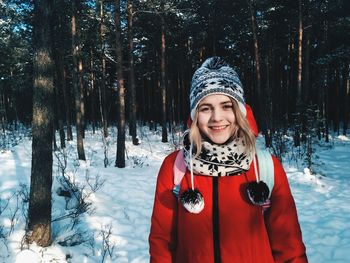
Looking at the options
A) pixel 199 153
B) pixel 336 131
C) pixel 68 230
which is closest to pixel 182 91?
pixel 336 131

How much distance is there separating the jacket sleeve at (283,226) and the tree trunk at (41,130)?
13.2 ft

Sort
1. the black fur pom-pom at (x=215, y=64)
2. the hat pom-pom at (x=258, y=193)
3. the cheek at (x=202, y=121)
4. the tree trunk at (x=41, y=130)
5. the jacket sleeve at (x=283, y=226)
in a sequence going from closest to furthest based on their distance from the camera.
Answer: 1. the hat pom-pom at (x=258, y=193)
2. the jacket sleeve at (x=283, y=226)
3. the cheek at (x=202, y=121)
4. the black fur pom-pom at (x=215, y=64)
5. the tree trunk at (x=41, y=130)

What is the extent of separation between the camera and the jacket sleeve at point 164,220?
195 cm

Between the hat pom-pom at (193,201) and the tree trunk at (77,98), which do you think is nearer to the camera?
the hat pom-pom at (193,201)

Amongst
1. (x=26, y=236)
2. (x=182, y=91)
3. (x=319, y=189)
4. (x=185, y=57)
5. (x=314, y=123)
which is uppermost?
(x=185, y=57)

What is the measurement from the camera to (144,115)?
3312 centimetres

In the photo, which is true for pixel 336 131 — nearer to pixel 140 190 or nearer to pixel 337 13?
pixel 337 13

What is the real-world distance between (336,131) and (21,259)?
2588 cm

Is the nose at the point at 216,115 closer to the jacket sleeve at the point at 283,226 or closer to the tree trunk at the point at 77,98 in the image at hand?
the jacket sleeve at the point at 283,226

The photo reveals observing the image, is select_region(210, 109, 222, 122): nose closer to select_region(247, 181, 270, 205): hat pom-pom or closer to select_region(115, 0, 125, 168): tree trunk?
select_region(247, 181, 270, 205): hat pom-pom

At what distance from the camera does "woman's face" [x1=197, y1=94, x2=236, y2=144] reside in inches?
73.8

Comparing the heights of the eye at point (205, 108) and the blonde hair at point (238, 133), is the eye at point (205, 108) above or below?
above

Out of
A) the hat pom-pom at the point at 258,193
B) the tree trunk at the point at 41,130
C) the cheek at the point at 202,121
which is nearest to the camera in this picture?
the hat pom-pom at the point at 258,193

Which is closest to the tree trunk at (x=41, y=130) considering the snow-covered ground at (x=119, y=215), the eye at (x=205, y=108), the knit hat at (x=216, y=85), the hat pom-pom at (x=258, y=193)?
the snow-covered ground at (x=119, y=215)
